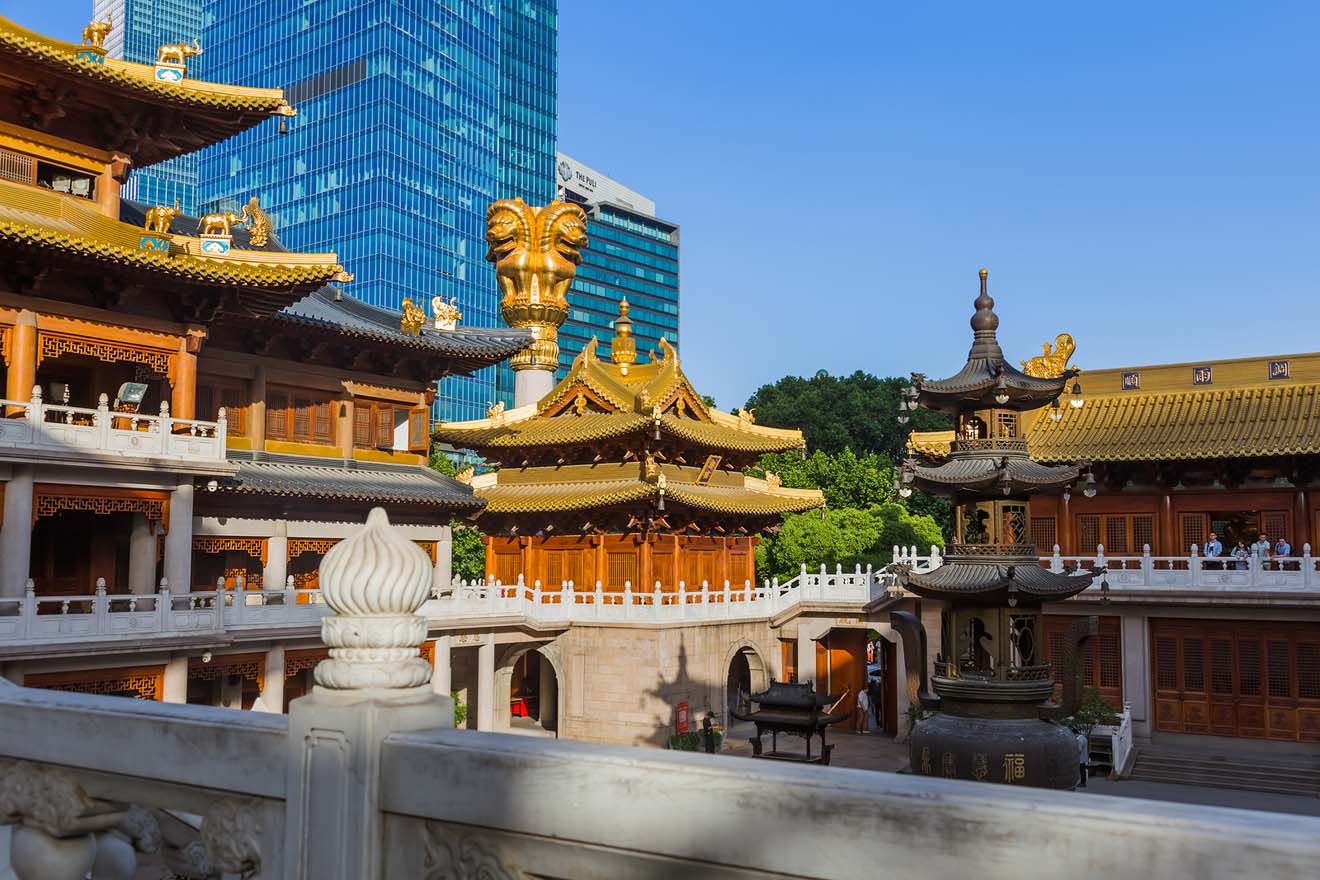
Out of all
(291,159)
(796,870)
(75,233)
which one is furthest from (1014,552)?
(291,159)

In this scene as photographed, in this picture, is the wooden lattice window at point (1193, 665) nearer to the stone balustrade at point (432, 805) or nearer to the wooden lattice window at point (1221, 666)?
the wooden lattice window at point (1221, 666)

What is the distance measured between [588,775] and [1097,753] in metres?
25.2

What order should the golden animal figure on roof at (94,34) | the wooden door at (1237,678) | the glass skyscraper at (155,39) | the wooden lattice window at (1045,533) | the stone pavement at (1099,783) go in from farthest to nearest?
the glass skyscraper at (155,39)
the wooden lattice window at (1045,533)
the wooden door at (1237,678)
the stone pavement at (1099,783)
the golden animal figure on roof at (94,34)

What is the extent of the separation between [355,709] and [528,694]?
1245 inches

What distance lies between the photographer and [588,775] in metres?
3.52

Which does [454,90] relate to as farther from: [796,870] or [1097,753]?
[796,870]

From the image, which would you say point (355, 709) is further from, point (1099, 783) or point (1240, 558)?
point (1240, 558)

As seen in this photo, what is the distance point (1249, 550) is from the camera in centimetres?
2803

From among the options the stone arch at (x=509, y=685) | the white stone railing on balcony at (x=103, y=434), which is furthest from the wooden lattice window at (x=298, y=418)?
the stone arch at (x=509, y=685)

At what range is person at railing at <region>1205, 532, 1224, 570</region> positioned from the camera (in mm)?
26992

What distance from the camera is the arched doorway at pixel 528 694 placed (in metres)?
29.8

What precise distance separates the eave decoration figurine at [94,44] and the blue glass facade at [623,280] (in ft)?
327

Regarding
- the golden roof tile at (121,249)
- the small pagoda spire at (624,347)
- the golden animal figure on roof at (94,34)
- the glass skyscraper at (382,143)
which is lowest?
the golden roof tile at (121,249)

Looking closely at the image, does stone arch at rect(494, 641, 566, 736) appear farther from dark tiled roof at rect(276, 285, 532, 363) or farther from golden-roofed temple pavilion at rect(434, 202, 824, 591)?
dark tiled roof at rect(276, 285, 532, 363)
